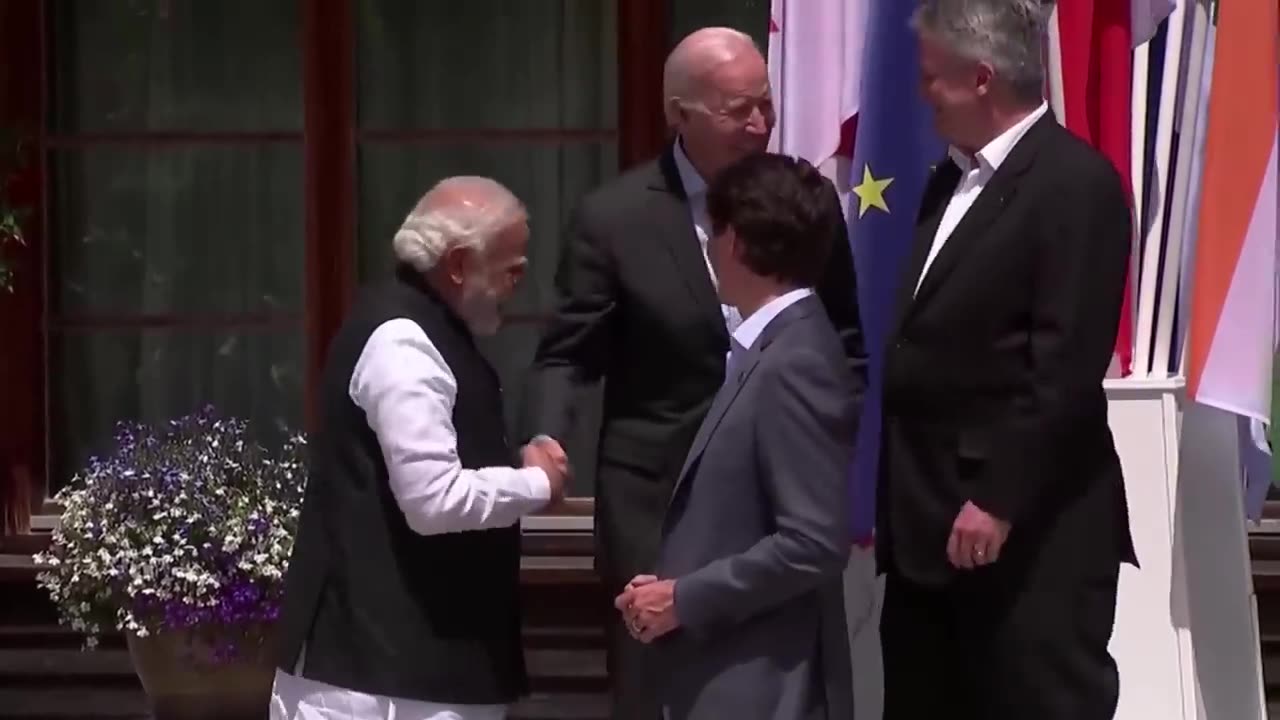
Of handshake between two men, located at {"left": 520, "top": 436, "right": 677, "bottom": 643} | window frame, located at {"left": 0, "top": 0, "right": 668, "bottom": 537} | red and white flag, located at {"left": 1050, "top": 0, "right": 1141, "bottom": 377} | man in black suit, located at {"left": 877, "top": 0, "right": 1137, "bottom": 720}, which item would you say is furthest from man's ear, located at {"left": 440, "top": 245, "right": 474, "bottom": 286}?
window frame, located at {"left": 0, "top": 0, "right": 668, "bottom": 537}

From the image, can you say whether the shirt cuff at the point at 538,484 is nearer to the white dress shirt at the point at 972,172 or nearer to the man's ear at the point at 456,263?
the man's ear at the point at 456,263

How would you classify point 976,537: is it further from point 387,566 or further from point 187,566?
point 187,566

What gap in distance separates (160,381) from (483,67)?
4.26 feet

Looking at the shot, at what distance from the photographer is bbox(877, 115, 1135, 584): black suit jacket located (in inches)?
134

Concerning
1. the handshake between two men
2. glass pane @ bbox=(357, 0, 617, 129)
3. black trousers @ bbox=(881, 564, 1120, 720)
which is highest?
glass pane @ bbox=(357, 0, 617, 129)

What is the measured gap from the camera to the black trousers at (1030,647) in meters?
3.49

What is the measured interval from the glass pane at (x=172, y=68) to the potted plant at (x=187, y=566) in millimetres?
1212

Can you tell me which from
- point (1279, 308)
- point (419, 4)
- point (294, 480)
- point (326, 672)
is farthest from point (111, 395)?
point (1279, 308)

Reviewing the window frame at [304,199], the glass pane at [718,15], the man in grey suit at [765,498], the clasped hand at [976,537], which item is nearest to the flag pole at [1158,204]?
the clasped hand at [976,537]

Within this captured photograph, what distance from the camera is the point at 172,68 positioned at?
6223 millimetres

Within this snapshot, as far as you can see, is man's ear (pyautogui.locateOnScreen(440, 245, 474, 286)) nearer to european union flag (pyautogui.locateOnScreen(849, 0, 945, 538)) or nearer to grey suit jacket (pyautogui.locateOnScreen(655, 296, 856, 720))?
grey suit jacket (pyautogui.locateOnScreen(655, 296, 856, 720))

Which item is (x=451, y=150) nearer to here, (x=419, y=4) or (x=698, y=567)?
(x=419, y=4)

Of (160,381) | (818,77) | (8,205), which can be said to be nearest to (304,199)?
(160,381)

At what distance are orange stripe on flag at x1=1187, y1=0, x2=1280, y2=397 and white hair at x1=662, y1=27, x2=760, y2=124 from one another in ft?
3.21
